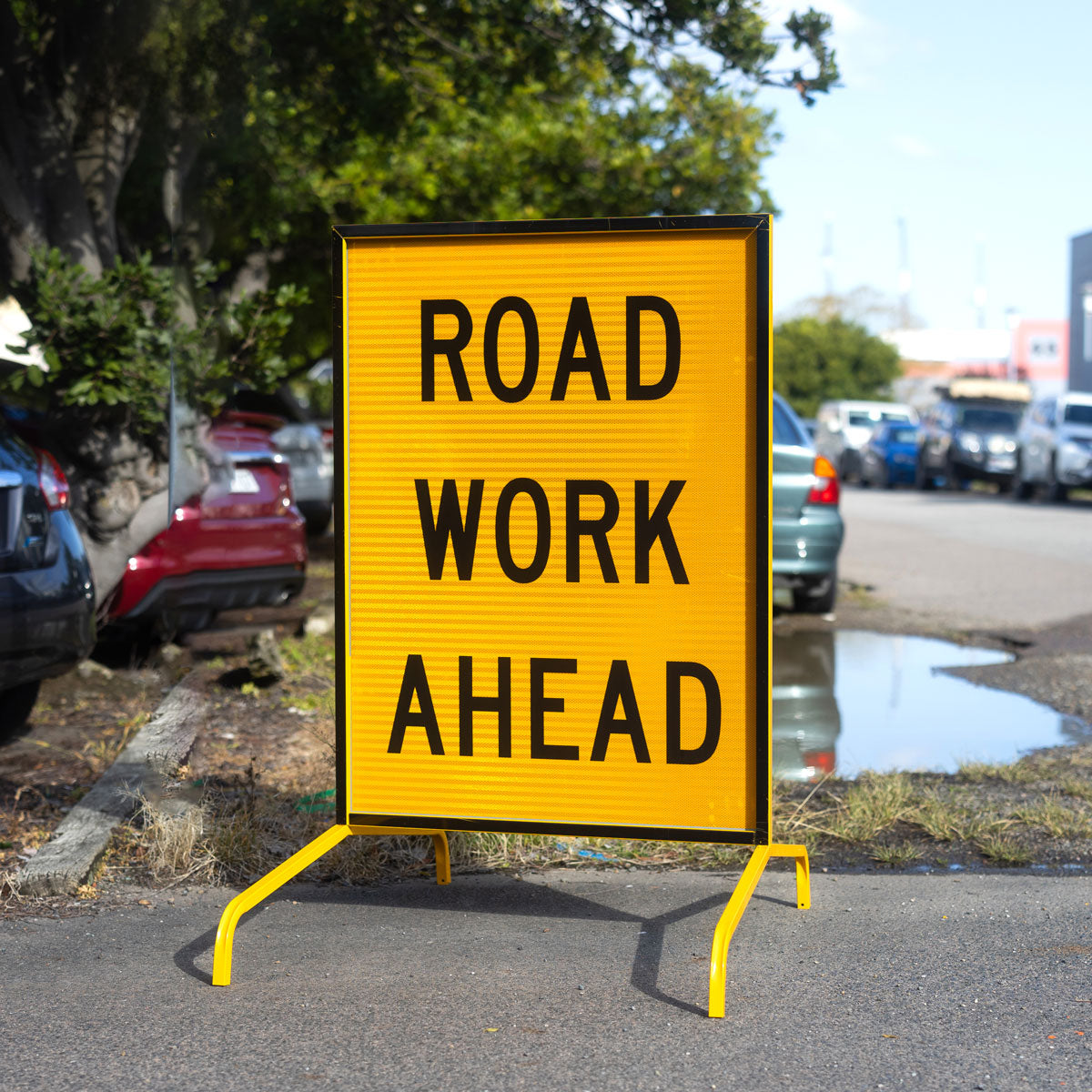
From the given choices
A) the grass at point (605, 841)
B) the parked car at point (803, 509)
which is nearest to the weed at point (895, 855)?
the grass at point (605, 841)

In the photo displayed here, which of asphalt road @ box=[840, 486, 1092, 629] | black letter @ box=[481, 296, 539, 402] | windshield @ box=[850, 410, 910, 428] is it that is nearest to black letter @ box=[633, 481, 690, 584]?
black letter @ box=[481, 296, 539, 402]

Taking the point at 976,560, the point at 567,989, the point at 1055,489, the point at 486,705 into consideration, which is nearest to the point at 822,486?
the point at 976,560

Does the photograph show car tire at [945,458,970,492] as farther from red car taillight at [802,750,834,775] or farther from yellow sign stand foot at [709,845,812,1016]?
yellow sign stand foot at [709,845,812,1016]

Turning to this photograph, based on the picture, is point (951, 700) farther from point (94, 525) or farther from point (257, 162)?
point (257, 162)

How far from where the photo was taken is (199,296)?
789 centimetres

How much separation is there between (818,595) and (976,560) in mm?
4555

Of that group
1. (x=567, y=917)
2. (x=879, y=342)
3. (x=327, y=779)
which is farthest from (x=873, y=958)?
(x=879, y=342)

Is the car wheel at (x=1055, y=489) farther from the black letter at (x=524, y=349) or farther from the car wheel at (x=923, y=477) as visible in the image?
the black letter at (x=524, y=349)

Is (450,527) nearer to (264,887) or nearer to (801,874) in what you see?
(264,887)

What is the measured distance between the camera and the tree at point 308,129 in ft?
23.7

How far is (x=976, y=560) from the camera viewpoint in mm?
14117

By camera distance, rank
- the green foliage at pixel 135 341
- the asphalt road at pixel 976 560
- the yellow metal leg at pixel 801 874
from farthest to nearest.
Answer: the asphalt road at pixel 976 560
the green foliage at pixel 135 341
the yellow metal leg at pixel 801 874

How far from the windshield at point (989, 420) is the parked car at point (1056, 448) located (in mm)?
3653

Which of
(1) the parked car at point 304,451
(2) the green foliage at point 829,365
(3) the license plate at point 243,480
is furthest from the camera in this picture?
(2) the green foliage at point 829,365
